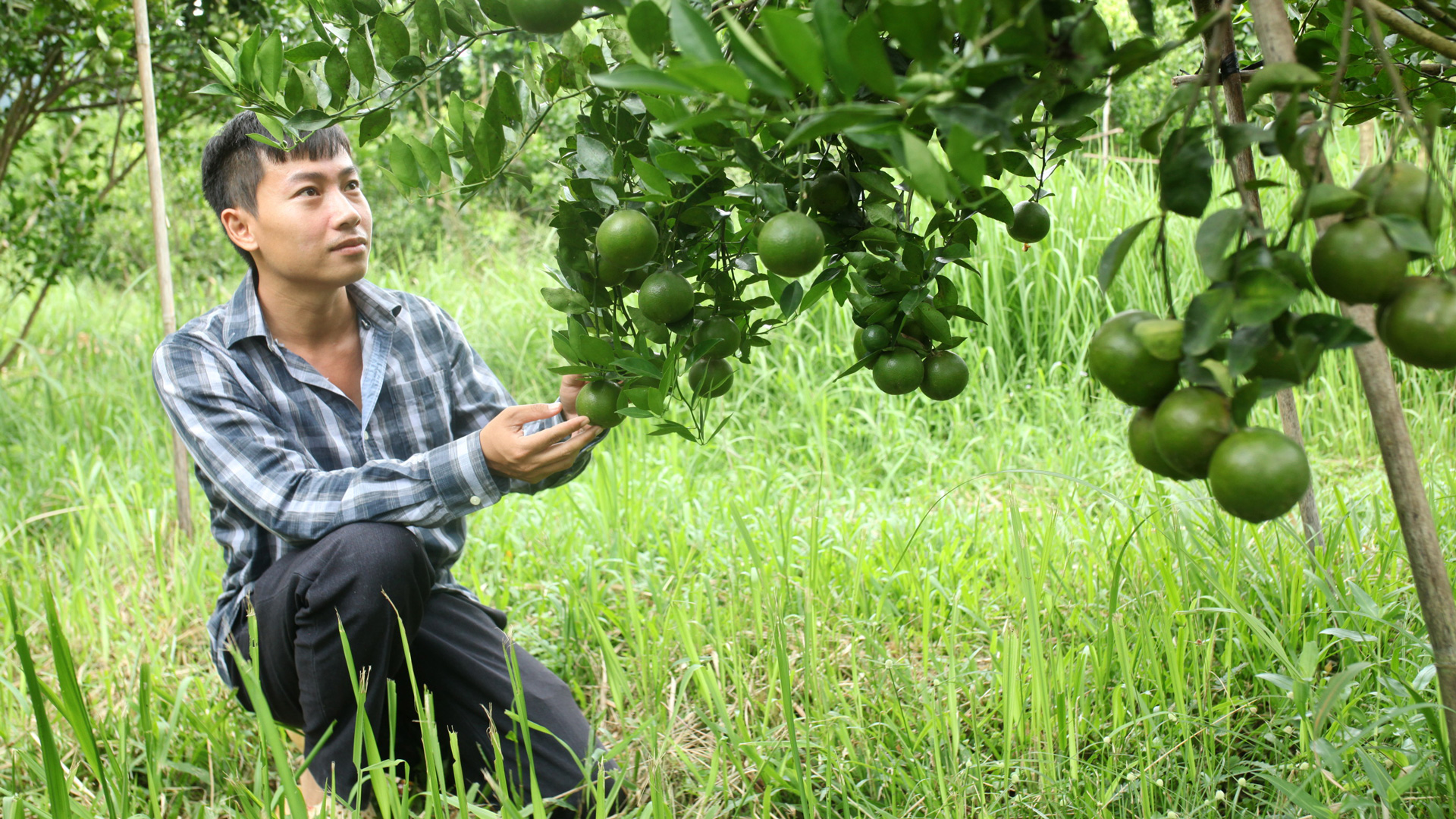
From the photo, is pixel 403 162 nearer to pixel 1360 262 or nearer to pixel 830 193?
pixel 830 193

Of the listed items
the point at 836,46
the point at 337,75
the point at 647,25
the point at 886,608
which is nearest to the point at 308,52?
the point at 337,75

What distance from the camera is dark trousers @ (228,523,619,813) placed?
1482 mm

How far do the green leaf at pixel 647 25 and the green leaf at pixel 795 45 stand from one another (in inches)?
4.7

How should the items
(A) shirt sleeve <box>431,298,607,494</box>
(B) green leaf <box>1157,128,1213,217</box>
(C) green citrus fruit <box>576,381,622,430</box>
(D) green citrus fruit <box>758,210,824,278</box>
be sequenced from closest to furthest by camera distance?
1. (B) green leaf <box>1157,128,1213,217</box>
2. (D) green citrus fruit <box>758,210,824,278</box>
3. (C) green citrus fruit <box>576,381,622,430</box>
4. (A) shirt sleeve <box>431,298,607,494</box>

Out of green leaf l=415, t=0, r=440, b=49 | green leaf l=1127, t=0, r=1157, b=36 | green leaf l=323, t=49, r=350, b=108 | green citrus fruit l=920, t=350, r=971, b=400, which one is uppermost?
green leaf l=415, t=0, r=440, b=49

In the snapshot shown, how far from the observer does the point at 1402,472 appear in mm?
716

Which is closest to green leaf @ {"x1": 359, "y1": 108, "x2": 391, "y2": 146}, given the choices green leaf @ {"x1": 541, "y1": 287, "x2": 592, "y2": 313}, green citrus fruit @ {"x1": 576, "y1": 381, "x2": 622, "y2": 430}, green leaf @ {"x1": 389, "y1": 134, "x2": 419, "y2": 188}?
green leaf @ {"x1": 389, "y1": 134, "x2": 419, "y2": 188}

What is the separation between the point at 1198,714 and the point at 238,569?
1.56 m

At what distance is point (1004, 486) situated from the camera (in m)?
2.40

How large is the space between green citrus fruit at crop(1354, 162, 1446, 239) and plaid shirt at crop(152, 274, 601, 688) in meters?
1.04

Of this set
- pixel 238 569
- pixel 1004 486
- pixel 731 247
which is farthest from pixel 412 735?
pixel 1004 486

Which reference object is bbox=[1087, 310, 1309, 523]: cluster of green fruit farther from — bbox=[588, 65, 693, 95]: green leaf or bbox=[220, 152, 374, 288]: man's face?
bbox=[220, 152, 374, 288]: man's face

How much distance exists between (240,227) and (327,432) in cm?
40

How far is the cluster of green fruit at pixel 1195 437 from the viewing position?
22.3 inches
